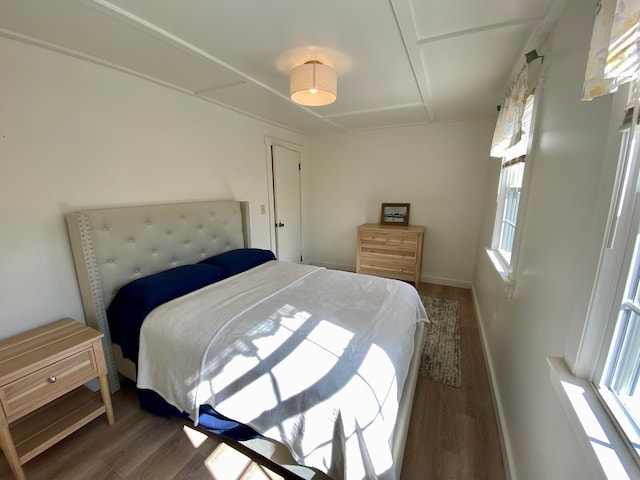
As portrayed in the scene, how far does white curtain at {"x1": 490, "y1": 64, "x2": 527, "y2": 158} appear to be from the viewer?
62.1 inches

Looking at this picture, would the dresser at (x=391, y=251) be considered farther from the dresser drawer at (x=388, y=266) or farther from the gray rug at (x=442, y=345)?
the gray rug at (x=442, y=345)

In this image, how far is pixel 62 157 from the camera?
1.61 metres

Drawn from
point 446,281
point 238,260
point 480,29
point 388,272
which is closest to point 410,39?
point 480,29

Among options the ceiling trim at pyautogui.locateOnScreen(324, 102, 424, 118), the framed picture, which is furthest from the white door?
the framed picture

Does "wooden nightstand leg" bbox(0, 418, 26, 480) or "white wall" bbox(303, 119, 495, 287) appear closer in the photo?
"wooden nightstand leg" bbox(0, 418, 26, 480)

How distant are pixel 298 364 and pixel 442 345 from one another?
1.76 meters

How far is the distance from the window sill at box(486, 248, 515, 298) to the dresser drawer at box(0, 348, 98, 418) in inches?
99.7

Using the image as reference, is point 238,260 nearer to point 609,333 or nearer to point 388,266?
point 388,266

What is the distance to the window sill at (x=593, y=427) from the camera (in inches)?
23.7

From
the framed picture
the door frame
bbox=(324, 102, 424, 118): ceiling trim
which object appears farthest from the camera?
the framed picture

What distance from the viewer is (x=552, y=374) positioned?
0.92 metres

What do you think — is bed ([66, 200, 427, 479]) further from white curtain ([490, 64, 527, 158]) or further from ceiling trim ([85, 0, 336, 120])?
white curtain ([490, 64, 527, 158])

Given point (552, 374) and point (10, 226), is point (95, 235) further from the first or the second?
point (552, 374)

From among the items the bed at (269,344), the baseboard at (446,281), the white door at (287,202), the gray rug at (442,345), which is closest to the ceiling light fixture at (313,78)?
the bed at (269,344)
